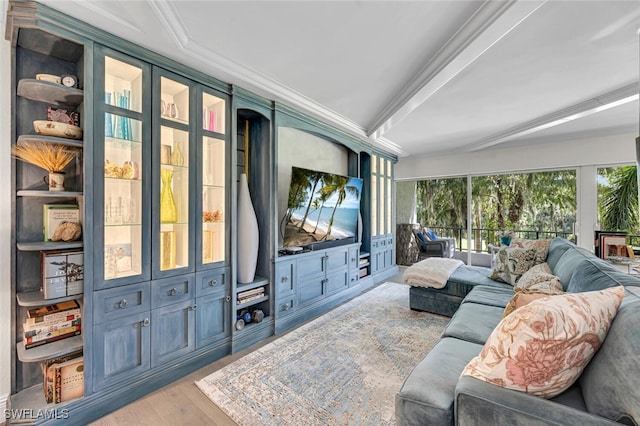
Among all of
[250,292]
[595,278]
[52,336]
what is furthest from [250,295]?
[595,278]

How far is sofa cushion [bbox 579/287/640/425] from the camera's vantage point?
855 mm

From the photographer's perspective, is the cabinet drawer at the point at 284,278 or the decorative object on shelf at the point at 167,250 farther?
the cabinet drawer at the point at 284,278

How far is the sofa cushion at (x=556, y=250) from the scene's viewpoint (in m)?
2.61

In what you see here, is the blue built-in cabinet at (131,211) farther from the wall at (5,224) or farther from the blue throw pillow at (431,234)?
the blue throw pillow at (431,234)

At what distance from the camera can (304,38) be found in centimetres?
192

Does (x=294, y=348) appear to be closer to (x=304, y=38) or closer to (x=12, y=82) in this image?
(x=304, y=38)

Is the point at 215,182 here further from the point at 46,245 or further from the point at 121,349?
the point at 121,349

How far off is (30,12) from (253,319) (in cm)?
267

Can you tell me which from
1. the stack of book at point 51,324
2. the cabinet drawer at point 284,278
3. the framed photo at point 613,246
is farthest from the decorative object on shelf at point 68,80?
the framed photo at point 613,246

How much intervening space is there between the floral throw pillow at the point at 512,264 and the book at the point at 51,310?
389 centimetres

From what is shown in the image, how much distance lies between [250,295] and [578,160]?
5.23m

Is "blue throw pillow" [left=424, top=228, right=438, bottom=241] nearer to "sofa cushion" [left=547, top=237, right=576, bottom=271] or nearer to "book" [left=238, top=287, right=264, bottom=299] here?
"sofa cushion" [left=547, top=237, right=576, bottom=271]

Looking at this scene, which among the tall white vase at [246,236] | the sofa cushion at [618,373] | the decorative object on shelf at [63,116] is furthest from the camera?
the tall white vase at [246,236]

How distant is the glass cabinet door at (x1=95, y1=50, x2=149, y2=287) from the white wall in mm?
5301
